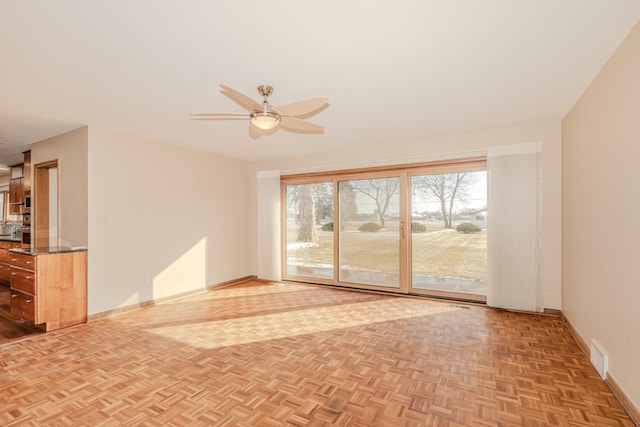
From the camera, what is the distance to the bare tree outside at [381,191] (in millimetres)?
4996

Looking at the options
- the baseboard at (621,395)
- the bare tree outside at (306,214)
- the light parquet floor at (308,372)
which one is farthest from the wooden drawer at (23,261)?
the baseboard at (621,395)

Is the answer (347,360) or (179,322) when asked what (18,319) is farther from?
(347,360)

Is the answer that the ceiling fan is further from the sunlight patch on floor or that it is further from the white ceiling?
the sunlight patch on floor

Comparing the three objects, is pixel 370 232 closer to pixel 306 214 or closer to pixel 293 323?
pixel 306 214

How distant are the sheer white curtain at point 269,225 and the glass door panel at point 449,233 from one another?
8.39 ft

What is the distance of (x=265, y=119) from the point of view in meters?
2.43

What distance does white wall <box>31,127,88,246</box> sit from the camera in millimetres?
Answer: 3809

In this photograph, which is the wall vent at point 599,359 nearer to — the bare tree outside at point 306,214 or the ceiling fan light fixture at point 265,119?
the ceiling fan light fixture at point 265,119

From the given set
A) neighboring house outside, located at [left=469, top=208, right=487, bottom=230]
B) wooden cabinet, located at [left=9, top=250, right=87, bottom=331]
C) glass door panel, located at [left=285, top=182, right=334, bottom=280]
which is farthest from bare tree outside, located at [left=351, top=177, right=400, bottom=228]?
wooden cabinet, located at [left=9, top=250, right=87, bottom=331]

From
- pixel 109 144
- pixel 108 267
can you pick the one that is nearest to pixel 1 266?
pixel 108 267

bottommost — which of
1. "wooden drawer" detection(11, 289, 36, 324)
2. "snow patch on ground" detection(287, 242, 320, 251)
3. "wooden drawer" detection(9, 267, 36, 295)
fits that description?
"wooden drawer" detection(11, 289, 36, 324)

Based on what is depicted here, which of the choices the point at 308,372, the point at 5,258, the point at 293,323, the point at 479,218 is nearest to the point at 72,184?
the point at 5,258

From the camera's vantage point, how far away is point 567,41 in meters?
2.03

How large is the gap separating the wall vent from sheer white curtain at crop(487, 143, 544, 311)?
1.32m
